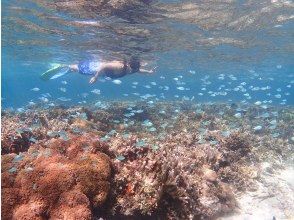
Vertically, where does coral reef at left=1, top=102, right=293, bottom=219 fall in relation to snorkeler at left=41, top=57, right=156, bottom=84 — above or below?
above

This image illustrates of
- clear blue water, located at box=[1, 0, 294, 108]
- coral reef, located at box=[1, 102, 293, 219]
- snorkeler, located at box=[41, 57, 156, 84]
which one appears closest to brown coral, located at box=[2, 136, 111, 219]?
coral reef, located at box=[1, 102, 293, 219]

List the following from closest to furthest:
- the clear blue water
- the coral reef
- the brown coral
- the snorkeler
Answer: the brown coral → the coral reef → the snorkeler → the clear blue water

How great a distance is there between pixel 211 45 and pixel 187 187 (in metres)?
26.6

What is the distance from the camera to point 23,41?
32.7 meters

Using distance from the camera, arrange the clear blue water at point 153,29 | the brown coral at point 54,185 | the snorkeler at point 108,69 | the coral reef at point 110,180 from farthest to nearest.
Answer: the clear blue water at point 153,29, the snorkeler at point 108,69, the coral reef at point 110,180, the brown coral at point 54,185

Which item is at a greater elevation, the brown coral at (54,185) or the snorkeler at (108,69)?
the brown coral at (54,185)

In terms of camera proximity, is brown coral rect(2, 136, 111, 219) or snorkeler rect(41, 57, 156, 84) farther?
snorkeler rect(41, 57, 156, 84)

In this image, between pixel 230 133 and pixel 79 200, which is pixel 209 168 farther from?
pixel 79 200

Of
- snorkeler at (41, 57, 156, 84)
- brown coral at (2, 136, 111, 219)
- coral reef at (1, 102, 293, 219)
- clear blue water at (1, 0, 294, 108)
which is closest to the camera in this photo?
brown coral at (2, 136, 111, 219)

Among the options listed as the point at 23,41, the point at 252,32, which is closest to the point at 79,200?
the point at 252,32

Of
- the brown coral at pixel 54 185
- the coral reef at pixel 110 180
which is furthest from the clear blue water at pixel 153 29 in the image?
the brown coral at pixel 54 185

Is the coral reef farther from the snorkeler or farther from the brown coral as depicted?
the snorkeler

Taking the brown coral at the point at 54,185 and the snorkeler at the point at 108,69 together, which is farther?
the snorkeler at the point at 108,69

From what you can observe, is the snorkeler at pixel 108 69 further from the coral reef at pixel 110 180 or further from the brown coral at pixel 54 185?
the brown coral at pixel 54 185
